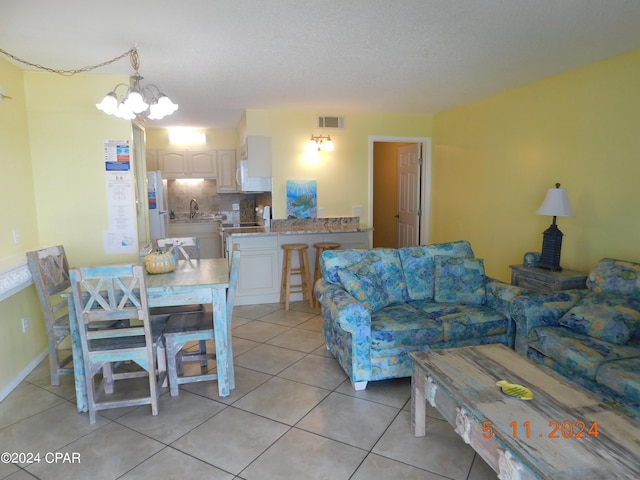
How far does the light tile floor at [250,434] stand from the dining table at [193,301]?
16 cm

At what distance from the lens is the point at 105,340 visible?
2498 millimetres

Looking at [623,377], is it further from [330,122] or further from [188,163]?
[188,163]

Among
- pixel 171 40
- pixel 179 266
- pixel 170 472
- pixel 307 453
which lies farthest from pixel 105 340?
pixel 171 40

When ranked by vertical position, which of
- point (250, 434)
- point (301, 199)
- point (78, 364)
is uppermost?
point (301, 199)

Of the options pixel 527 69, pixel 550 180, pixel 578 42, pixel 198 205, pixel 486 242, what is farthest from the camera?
pixel 198 205

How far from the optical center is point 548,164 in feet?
12.0

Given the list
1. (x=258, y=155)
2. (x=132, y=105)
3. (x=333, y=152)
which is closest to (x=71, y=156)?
(x=132, y=105)

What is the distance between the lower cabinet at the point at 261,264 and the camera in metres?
4.67

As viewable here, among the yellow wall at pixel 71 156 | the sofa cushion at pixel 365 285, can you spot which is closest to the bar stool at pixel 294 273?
the sofa cushion at pixel 365 285

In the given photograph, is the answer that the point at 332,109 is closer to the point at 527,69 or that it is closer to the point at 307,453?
the point at 527,69

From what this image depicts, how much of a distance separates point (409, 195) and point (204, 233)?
3490 millimetres

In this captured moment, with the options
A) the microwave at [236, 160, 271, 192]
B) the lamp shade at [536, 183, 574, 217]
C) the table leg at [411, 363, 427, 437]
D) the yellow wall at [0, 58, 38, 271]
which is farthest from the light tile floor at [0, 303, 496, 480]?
the microwave at [236, 160, 271, 192]

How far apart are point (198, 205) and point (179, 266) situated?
421 cm
